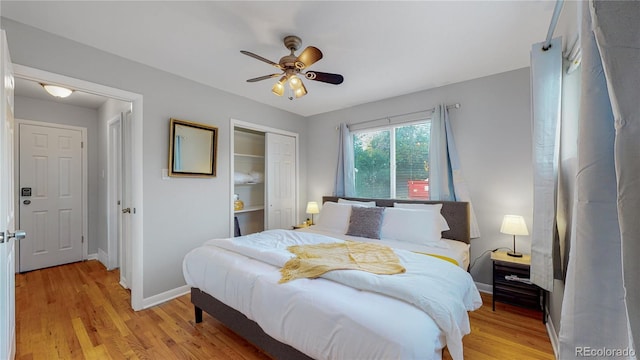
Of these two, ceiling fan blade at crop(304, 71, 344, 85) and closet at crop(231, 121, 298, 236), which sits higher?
ceiling fan blade at crop(304, 71, 344, 85)

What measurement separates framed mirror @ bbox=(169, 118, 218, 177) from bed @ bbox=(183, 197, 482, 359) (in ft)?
3.80

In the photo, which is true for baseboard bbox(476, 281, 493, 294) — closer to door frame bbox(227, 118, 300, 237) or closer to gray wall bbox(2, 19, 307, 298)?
door frame bbox(227, 118, 300, 237)

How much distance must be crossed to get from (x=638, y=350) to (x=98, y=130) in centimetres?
563

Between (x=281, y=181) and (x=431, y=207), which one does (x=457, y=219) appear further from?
(x=281, y=181)

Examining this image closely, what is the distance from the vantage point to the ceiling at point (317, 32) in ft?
5.80

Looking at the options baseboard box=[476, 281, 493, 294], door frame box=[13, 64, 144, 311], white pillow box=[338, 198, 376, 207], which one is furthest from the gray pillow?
door frame box=[13, 64, 144, 311]

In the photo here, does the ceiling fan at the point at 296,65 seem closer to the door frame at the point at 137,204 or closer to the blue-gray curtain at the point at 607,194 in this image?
the door frame at the point at 137,204

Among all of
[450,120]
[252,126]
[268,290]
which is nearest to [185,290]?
[268,290]

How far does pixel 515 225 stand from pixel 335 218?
1.93 meters

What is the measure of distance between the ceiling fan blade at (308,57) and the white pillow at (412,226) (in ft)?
6.23

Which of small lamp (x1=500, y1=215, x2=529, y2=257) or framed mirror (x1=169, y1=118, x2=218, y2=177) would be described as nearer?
small lamp (x1=500, y1=215, x2=529, y2=257)

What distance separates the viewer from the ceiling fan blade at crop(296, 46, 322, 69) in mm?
1852

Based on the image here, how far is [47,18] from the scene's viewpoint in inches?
74.2

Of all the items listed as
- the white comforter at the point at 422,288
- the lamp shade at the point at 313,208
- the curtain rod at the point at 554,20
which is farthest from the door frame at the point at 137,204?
the curtain rod at the point at 554,20
